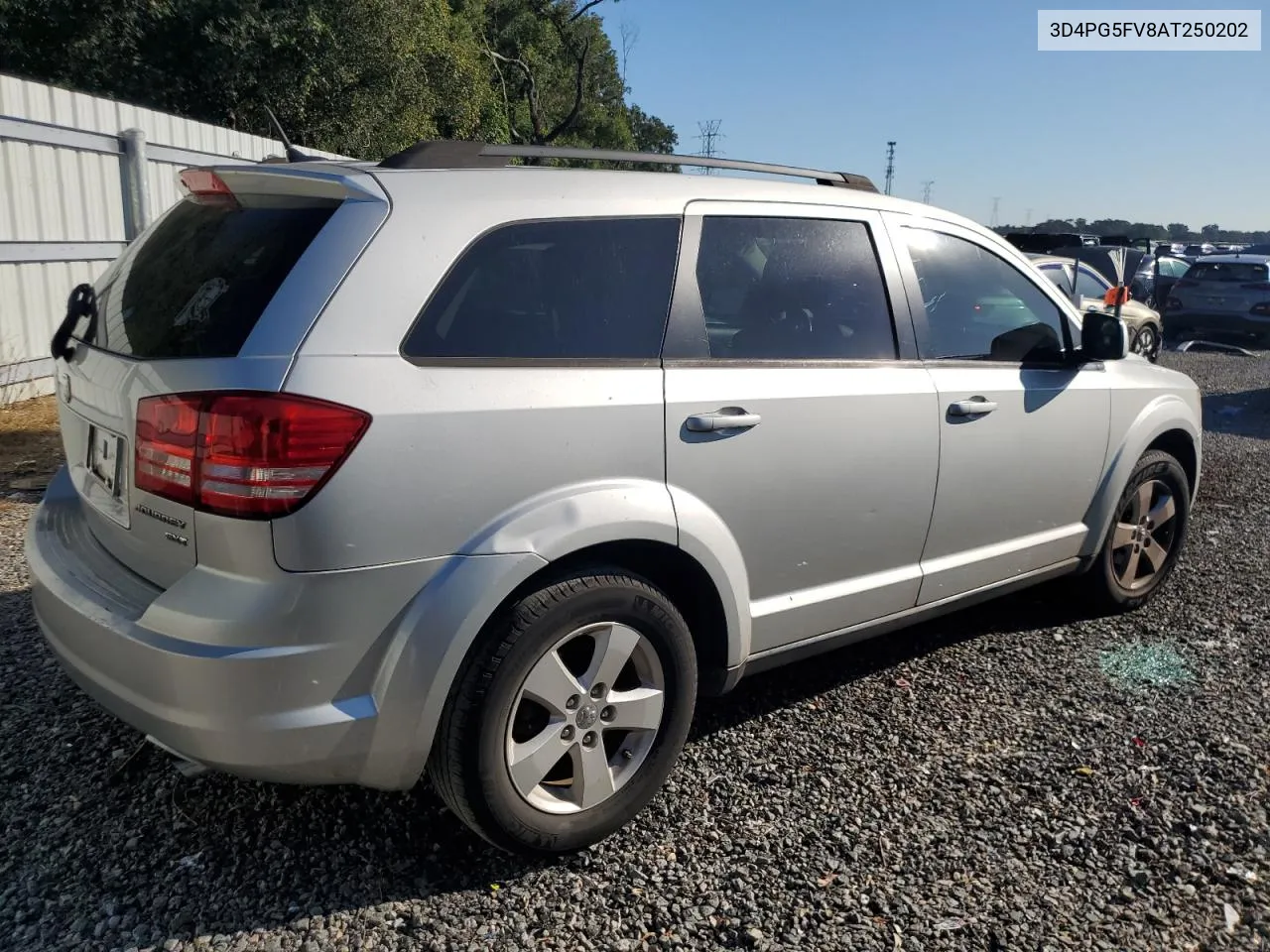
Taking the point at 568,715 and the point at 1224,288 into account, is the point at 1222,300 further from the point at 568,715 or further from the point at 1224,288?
the point at 568,715

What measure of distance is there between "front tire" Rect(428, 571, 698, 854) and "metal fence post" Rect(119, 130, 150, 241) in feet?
23.6

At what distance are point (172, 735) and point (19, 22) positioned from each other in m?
22.8

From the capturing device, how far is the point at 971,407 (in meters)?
3.63

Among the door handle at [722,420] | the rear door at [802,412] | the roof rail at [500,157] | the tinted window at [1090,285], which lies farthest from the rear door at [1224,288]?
the door handle at [722,420]

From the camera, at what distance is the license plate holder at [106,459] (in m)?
2.54

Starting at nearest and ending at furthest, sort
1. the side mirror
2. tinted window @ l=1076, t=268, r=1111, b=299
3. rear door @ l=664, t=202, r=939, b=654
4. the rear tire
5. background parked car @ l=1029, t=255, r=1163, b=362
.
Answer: rear door @ l=664, t=202, r=939, b=654
the side mirror
the rear tire
background parked car @ l=1029, t=255, r=1163, b=362
tinted window @ l=1076, t=268, r=1111, b=299

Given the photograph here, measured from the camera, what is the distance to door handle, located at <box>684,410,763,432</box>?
9.37ft

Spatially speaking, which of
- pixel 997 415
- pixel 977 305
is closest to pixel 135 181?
pixel 977 305

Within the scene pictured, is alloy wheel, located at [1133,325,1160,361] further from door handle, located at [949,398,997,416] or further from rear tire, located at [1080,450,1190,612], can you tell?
door handle, located at [949,398,997,416]

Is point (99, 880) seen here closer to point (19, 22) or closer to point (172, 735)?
point (172, 735)

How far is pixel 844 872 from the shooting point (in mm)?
2779

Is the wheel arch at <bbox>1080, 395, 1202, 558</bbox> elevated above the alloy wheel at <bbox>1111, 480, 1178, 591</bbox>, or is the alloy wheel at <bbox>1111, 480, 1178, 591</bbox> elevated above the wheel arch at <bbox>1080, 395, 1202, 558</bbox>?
the wheel arch at <bbox>1080, 395, 1202, 558</bbox>

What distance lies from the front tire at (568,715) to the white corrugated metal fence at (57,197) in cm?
629

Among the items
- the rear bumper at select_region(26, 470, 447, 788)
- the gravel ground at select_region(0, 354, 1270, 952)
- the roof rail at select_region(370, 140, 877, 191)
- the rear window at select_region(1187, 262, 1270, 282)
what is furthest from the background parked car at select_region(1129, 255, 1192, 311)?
the rear bumper at select_region(26, 470, 447, 788)
